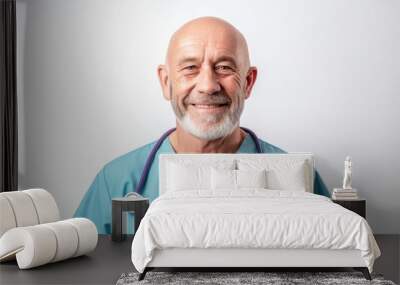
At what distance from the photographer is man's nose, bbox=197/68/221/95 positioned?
6.55 metres

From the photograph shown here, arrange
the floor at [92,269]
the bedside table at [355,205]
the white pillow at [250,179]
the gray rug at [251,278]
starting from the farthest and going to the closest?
the bedside table at [355,205] → the white pillow at [250,179] → the floor at [92,269] → the gray rug at [251,278]

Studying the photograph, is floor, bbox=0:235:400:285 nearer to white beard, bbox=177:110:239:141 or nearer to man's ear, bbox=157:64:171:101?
white beard, bbox=177:110:239:141

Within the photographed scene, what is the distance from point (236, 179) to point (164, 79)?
1.36 meters

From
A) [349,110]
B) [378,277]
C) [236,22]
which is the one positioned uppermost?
[236,22]

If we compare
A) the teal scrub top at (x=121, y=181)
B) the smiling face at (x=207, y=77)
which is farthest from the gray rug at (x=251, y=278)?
the smiling face at (x=207, y=77)

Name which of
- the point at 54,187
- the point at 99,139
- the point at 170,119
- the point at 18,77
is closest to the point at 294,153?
the point at 170,119

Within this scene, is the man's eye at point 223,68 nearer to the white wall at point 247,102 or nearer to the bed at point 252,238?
the white wall at point 247,102

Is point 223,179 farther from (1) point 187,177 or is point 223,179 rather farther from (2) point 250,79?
(2) point 250,79

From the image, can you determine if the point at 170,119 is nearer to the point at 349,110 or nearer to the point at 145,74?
the point at 145,74

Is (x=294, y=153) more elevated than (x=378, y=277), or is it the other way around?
(x=294, y=153)

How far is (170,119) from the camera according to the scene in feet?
22.7

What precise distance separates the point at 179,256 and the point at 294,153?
2510mm

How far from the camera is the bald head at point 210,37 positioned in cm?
672

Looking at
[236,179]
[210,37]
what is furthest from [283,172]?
[210,37]
